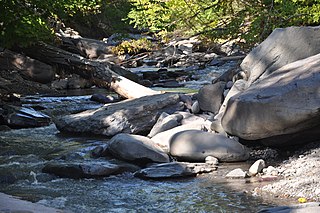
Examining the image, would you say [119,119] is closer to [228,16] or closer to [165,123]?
Result: [165,123]

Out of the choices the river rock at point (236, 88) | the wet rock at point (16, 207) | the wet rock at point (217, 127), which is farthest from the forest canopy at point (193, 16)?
the wet rock at point (16, 207)

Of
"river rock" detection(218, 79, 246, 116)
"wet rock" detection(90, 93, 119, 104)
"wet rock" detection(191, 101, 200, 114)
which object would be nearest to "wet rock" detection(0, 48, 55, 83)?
"wet rock" detection(90, 93, 119, 104)

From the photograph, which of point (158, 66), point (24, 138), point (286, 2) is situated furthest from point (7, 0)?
point (158, 66)

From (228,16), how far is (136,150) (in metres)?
6.25

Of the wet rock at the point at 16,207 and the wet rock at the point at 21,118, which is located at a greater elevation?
the wet rock at the point at 16,207

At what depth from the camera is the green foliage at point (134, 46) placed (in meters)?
10.3

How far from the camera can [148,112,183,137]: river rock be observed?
7.36 metres

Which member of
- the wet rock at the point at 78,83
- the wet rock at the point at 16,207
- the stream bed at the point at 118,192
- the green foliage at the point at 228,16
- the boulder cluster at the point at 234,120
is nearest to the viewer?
the wet rock at the point at 16,207

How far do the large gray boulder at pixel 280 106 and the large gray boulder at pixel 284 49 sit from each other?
0.87 meters

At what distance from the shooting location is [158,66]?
1938cm

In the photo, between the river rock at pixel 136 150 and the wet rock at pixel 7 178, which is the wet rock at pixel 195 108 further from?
the wet rock at pixel 7 178

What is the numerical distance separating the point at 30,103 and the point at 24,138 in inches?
146

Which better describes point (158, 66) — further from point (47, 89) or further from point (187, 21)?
point (187, 21)

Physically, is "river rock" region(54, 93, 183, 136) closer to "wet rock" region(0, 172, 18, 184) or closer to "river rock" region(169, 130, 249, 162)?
"river rock" region(169, 130, 249, 162)
